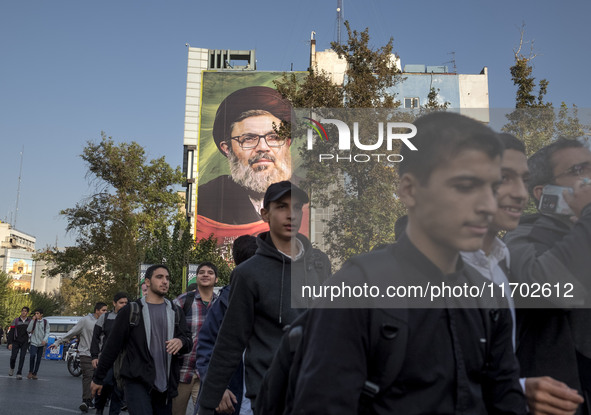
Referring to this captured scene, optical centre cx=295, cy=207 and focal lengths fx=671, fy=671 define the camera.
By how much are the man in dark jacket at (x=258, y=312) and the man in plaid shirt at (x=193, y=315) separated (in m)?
3.46

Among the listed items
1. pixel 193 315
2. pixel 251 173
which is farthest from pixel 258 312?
pixel 251 173

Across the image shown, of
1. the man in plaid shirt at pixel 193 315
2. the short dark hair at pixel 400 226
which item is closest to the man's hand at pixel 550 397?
the short dark hair at pixel 400 226

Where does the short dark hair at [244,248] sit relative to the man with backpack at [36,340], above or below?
above

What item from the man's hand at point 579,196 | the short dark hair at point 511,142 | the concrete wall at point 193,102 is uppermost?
the concrete wall at point 193,102

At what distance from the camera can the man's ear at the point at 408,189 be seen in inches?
75.2

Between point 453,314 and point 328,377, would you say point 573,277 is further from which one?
point 328,377

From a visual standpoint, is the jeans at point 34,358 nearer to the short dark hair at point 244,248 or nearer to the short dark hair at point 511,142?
the short dark hair at point 244,248

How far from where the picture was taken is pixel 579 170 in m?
2.34

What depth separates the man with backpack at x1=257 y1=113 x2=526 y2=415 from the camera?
1.78 m

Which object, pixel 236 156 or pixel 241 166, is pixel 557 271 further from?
pixel 236 156

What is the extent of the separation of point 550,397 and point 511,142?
82cm

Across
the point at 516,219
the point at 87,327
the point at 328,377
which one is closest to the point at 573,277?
the point at 516,219

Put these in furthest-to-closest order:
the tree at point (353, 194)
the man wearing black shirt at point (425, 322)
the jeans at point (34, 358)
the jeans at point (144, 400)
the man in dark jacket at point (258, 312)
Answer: the jeans at point (34, 358), the jeans at point (144, 400), the man in dark jacket at point (258, 312), the tree at point (353, 194), the man wearing black shirt at point (425, 322)

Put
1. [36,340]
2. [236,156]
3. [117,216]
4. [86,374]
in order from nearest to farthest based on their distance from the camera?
[86,374]
[36,340]
[117,216]
[236,156]
